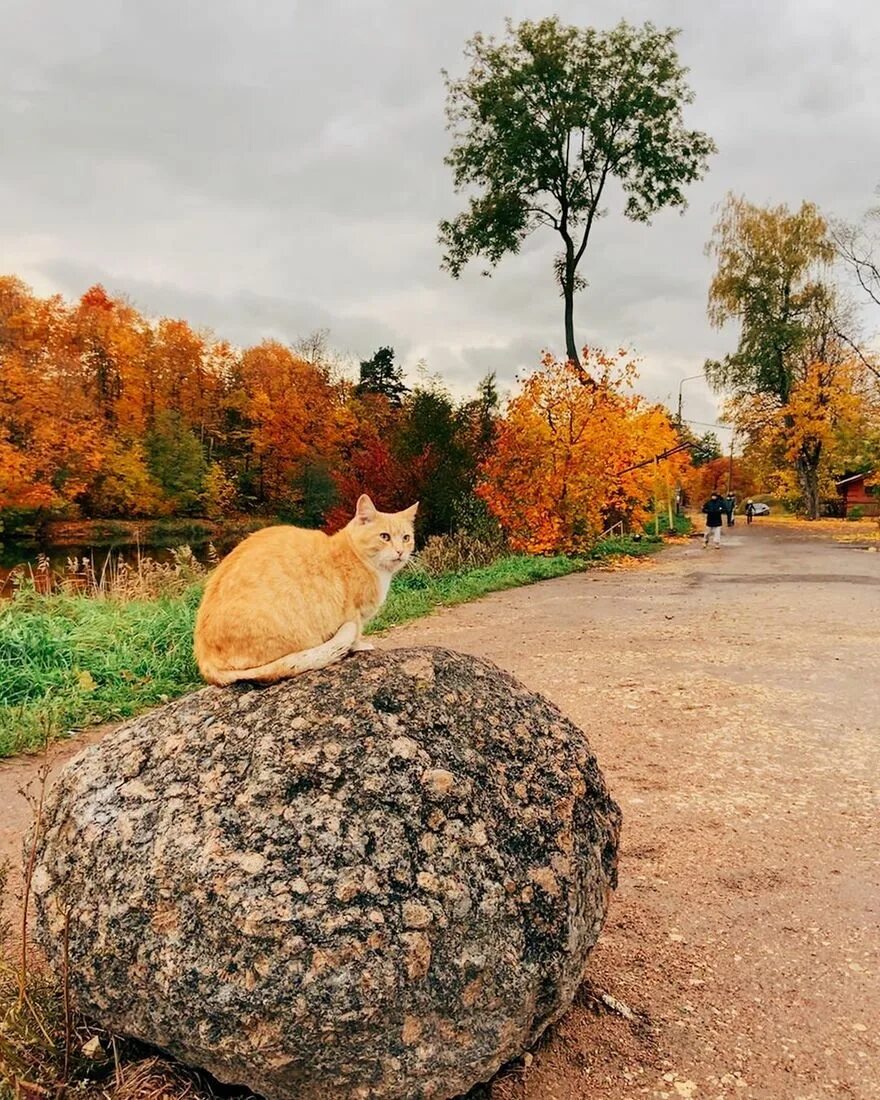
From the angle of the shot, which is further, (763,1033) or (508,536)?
(508,536)

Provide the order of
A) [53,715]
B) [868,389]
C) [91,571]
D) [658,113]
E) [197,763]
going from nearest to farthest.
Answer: [197,763] → [53,715] → [91,571] → [658,113] → [868,389]

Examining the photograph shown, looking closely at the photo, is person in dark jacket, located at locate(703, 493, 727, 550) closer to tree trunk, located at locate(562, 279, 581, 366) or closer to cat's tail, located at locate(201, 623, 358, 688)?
tree trunk, located at locate(562, 279, 581, 366)

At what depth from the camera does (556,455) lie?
19109mm

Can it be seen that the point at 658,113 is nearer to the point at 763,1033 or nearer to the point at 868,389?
the point at 868,389

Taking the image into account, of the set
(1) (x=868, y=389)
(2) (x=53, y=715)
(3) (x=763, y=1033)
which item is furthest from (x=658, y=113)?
(3) (x=763, y=1033)

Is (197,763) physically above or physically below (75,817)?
above

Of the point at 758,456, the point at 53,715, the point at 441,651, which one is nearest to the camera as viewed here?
the point at 441,651

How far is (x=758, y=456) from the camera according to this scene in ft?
153

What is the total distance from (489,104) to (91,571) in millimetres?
21225

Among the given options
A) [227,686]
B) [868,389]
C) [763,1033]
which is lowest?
[763,1033]

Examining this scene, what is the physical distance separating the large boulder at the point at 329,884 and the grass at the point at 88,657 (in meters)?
3.73

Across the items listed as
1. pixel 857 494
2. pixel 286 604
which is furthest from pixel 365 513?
pixel 857 494

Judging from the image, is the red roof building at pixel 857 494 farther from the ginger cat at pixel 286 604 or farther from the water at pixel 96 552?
the ginger cat at pixel 286 604

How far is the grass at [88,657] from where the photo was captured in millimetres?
6816
